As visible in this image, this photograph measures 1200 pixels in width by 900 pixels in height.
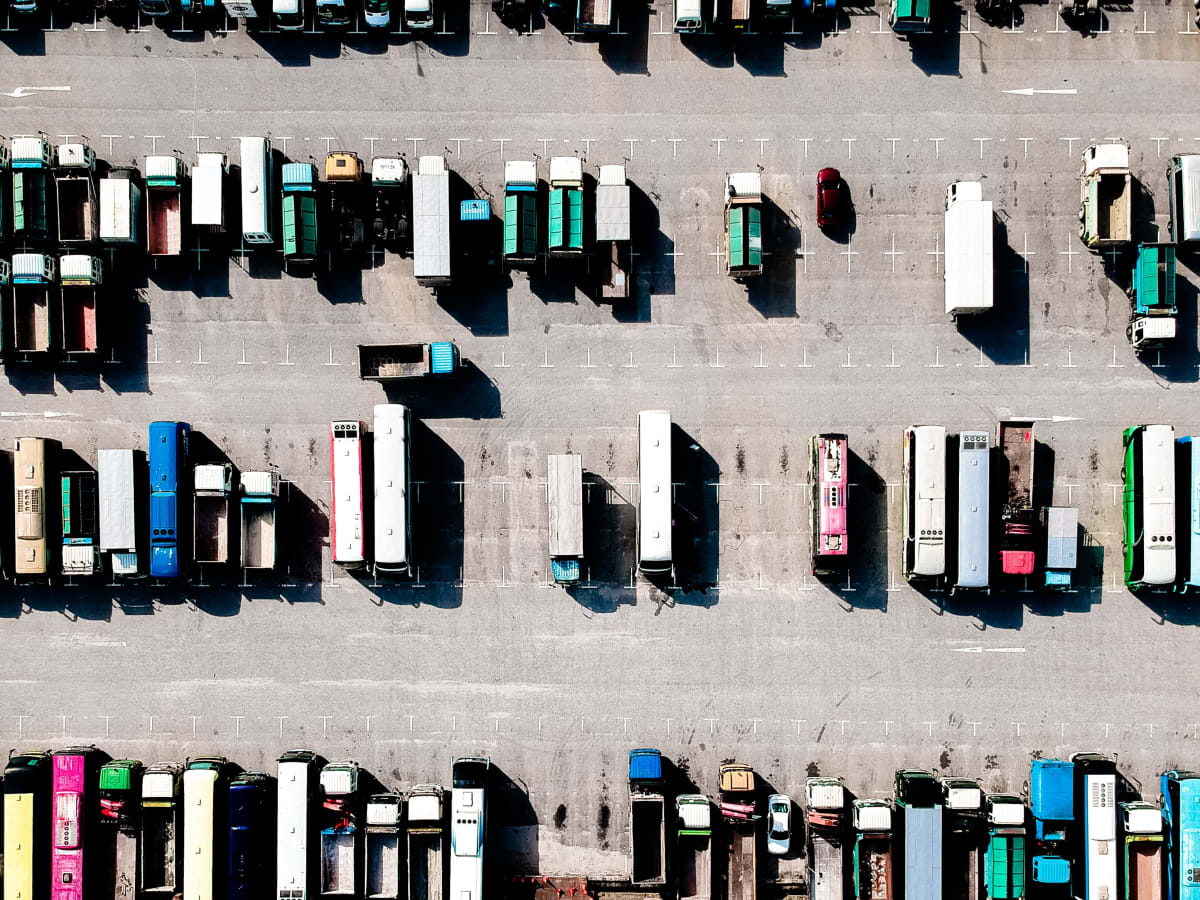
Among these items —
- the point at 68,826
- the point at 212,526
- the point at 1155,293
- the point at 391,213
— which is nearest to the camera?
the point at 1155,293

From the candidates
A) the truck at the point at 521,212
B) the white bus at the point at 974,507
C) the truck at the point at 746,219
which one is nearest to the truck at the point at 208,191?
the truck at the point at 521,212

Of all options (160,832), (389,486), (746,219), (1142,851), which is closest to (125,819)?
(160,832)

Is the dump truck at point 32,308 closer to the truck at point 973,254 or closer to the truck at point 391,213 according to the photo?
the truck at point 391,213

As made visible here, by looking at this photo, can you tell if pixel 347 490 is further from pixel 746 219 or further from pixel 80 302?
pixel 746 219

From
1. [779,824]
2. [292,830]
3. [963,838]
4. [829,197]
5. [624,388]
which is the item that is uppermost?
[829,197]

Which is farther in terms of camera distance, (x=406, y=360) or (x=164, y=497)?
(x=406, y=360)

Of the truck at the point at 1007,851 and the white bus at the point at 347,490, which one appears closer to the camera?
the truck at the point at 1007,851

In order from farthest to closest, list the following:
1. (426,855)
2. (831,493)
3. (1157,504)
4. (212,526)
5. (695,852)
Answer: (212,526) → (426,855) → (695,852) → (831,493) → (1157,504)
